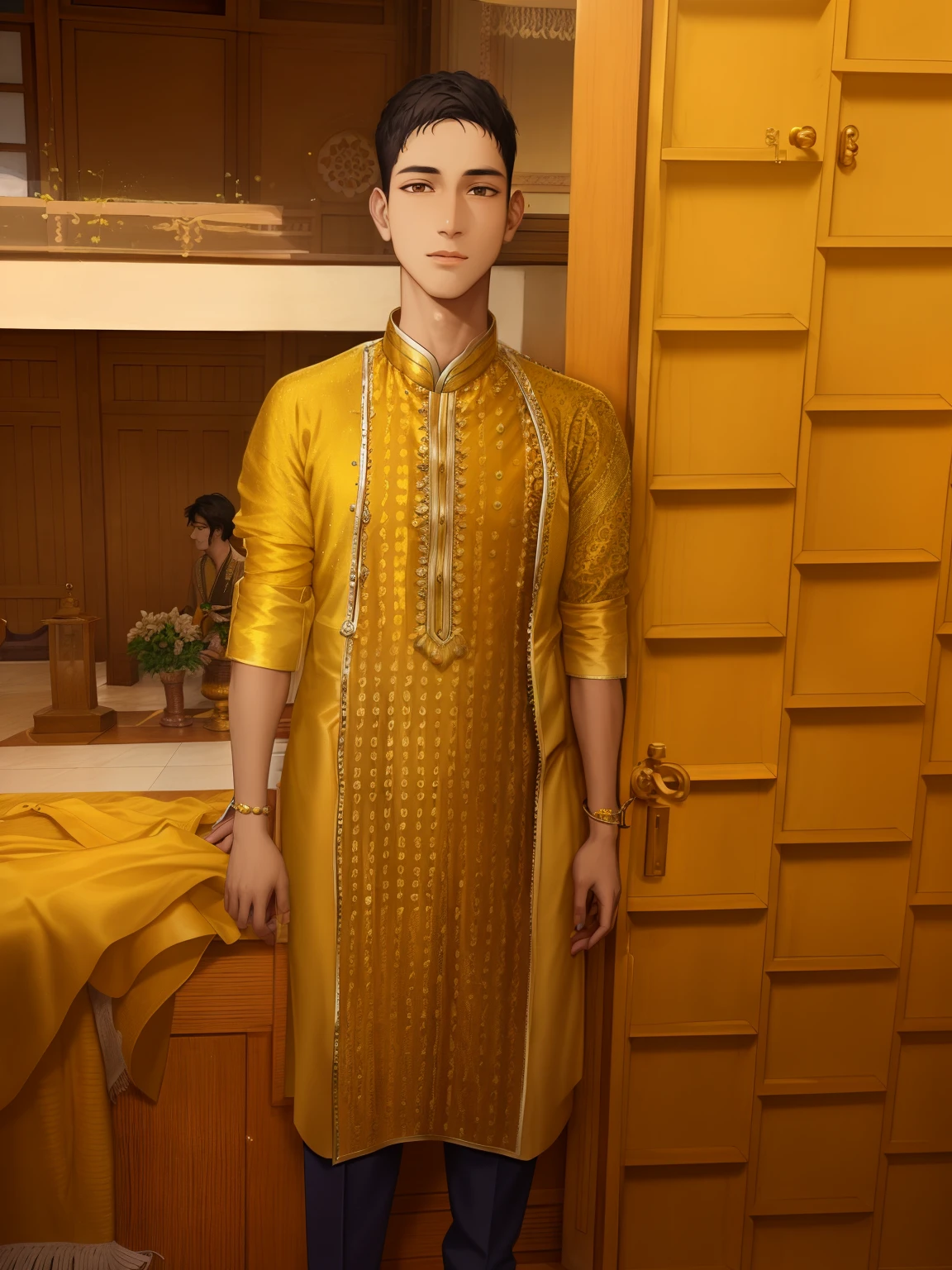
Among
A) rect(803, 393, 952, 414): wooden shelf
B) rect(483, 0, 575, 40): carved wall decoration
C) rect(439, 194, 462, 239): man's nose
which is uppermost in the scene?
rect(483, 0, 575, 40): carved wall decoration

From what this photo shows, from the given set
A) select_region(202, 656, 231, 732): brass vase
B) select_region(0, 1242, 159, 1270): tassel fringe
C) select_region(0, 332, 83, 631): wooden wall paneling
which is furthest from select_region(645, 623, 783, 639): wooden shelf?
select_region(0, 332, 83, 631): wooden wall paneling

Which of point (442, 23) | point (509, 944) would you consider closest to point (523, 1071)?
point (509, 944)

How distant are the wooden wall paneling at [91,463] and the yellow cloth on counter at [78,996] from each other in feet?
13.2

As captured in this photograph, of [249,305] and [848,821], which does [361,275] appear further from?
[848,821]

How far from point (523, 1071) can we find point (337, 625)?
0.63 meters

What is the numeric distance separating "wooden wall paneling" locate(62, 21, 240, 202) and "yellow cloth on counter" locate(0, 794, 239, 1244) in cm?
294

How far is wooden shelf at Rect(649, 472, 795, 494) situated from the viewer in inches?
47.4

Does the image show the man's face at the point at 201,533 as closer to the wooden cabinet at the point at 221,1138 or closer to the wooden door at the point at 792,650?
the wooden cabinet at the point at 221,1138

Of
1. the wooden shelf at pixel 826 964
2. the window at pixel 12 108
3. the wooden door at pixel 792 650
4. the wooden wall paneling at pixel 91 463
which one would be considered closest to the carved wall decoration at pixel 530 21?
the wooden door at pixel 792 650

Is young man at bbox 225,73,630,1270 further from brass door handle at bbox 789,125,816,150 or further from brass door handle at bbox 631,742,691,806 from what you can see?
brass door handle at bbox 789,125,816,150

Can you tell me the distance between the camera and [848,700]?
1273 millimetres

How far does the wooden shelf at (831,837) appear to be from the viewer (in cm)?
130

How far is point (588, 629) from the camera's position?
1136mm

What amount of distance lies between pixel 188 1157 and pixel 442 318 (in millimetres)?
1251
